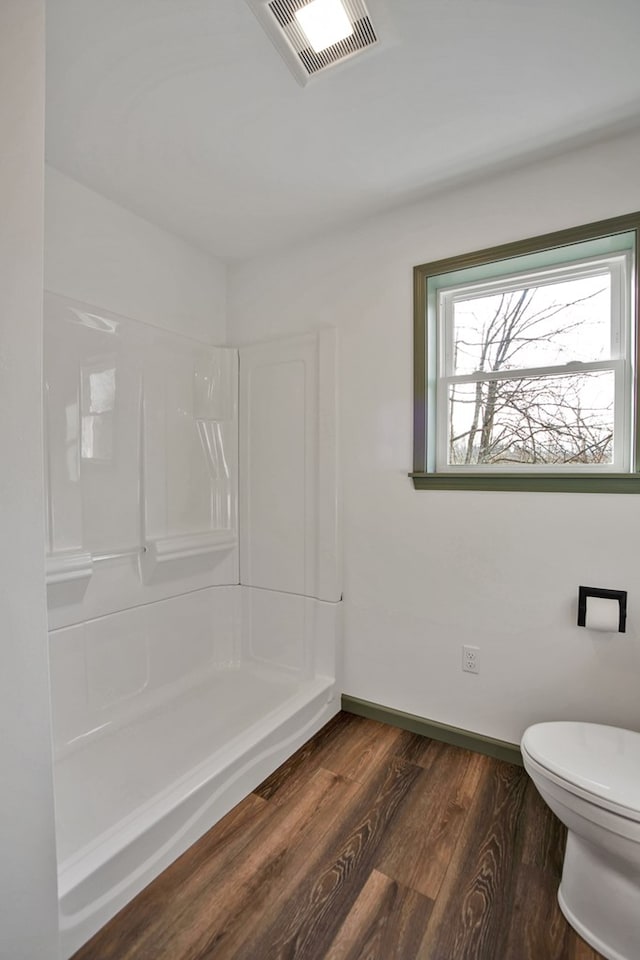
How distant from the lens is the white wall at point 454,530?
1715 mm

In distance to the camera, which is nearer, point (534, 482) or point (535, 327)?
point (534, 482)

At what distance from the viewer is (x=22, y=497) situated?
908mm

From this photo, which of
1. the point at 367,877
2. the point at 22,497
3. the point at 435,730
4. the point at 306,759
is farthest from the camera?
the point at 435,730

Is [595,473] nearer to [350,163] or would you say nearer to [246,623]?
[350,163]

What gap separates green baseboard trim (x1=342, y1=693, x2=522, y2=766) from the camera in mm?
1916

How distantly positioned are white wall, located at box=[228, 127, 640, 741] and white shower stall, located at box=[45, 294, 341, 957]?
169 mm

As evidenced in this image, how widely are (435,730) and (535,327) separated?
1.86 metres

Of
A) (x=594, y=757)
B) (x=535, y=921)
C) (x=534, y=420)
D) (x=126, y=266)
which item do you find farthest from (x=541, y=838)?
(x=126, y=266)

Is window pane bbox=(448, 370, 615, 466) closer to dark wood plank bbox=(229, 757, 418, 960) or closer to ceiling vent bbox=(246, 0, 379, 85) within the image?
ceiling vent bbox=(246, 0, 379, 85)

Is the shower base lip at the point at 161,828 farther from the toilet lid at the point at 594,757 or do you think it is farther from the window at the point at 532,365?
the window at the point at 532,365

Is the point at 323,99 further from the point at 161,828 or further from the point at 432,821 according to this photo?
the point at 432,821

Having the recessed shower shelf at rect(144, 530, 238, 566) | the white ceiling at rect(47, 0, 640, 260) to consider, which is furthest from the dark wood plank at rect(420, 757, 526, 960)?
the white ceiling at rect(47, 0, 640, 260)

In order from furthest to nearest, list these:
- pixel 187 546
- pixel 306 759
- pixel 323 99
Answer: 1. pixel 187 546
2. pixel 306 759
3. pixel 323 99

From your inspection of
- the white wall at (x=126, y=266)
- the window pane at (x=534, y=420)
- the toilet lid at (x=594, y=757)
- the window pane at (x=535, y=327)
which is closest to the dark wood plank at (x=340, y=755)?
the toilet lid at (x=594, y=757)
